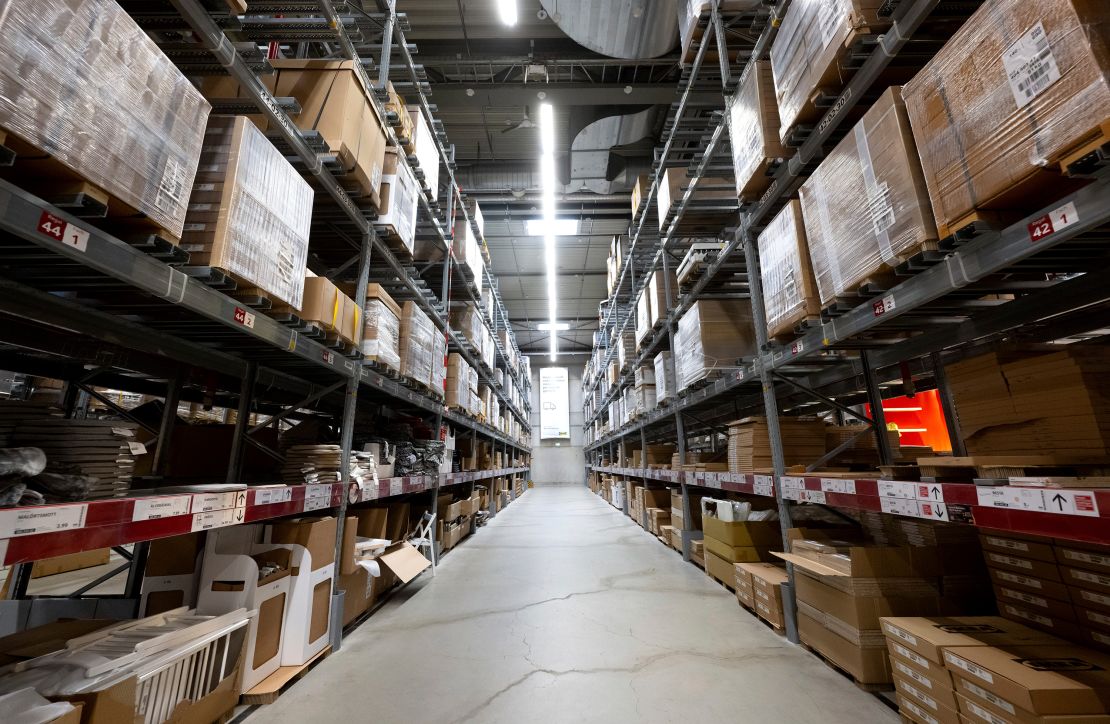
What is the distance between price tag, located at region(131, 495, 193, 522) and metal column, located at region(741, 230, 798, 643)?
3195 mm

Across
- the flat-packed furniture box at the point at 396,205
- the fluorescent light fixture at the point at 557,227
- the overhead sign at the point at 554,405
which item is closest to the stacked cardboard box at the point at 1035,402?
the flat-packed furniture box at the point at 396,205

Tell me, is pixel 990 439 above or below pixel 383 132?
below

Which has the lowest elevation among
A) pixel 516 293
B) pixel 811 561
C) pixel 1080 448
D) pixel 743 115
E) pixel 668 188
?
pixel 811 561

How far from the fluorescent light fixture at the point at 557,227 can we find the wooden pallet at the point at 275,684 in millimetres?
9569

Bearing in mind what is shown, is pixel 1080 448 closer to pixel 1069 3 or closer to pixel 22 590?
pixel 1069 3

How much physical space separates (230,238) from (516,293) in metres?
14.3

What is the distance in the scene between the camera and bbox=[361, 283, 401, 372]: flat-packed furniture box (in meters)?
3.36

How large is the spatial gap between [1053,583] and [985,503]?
733mm

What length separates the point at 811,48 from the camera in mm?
2385

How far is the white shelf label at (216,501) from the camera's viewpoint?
1.66m

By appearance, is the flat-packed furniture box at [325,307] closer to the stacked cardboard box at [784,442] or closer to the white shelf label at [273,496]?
the white shelf label at [273,496]

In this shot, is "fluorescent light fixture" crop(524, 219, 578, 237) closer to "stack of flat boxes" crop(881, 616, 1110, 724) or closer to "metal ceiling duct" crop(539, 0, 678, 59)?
"metal ceiling duct" crop(539, 0, 678, 59)

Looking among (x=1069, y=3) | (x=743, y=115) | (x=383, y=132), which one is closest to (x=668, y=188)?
(x=743, y=115)

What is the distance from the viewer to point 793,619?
275 centimetres
